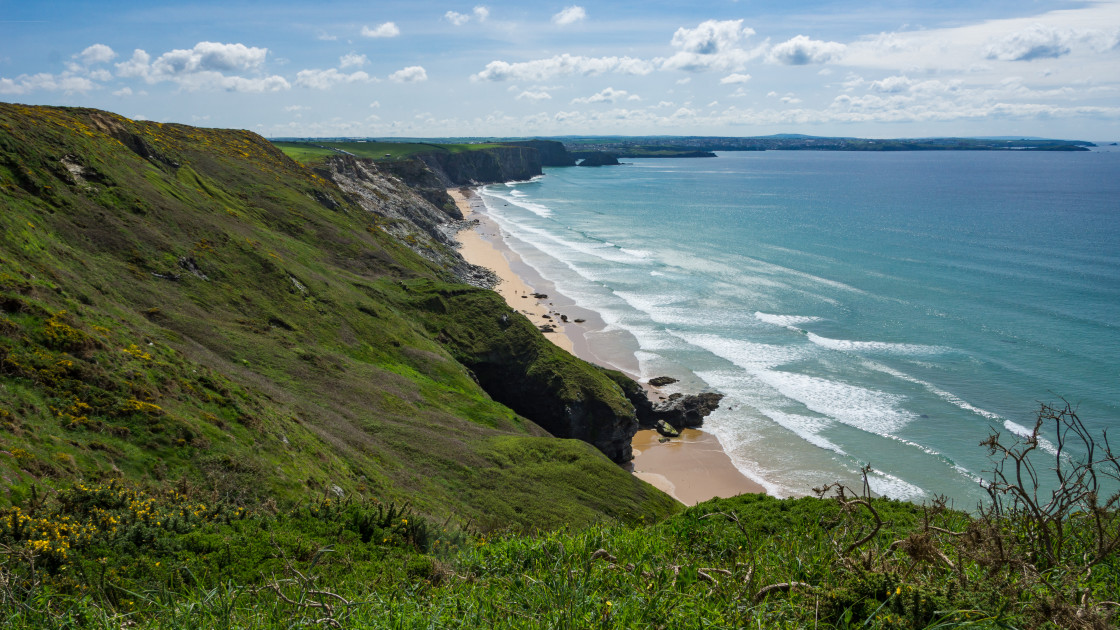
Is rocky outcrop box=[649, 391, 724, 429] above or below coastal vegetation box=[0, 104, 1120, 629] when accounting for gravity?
below

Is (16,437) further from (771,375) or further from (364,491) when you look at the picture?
(771,375)

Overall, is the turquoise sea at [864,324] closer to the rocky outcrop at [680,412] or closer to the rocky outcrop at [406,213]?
the rocky outcrop at [680,412]

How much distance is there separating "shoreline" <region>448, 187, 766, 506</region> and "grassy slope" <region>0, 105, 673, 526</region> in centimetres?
678

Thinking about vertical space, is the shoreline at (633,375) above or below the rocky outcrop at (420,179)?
below

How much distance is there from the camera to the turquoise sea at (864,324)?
4428cm

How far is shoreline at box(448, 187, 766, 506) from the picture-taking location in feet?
130

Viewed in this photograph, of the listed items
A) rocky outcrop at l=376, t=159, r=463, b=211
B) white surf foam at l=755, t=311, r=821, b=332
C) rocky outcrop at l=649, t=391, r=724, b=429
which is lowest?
rocky outcrop at l=649, t=391, r=724, b=429

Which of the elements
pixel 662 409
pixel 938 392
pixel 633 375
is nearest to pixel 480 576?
pixel 662 409

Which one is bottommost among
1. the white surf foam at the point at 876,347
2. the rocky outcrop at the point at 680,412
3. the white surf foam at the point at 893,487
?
the white surf foam at the point at 893,487

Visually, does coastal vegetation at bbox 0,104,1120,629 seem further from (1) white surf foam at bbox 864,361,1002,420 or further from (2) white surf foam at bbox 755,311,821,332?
(2) white surf foam at bbox 755,311,821,332

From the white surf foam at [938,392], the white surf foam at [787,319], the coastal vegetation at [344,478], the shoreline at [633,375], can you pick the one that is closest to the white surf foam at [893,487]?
the coastal vegetation at [344,478]

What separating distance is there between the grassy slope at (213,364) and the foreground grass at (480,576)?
3.10 m

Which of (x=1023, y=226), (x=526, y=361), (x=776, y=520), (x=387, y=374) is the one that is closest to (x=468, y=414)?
(x=387, y=374)

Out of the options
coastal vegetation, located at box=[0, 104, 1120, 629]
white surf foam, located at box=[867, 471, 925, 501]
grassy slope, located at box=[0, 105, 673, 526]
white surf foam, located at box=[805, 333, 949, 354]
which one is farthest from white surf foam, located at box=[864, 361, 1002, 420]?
grassy slope, located at box=[0, 105, 673, 526]
